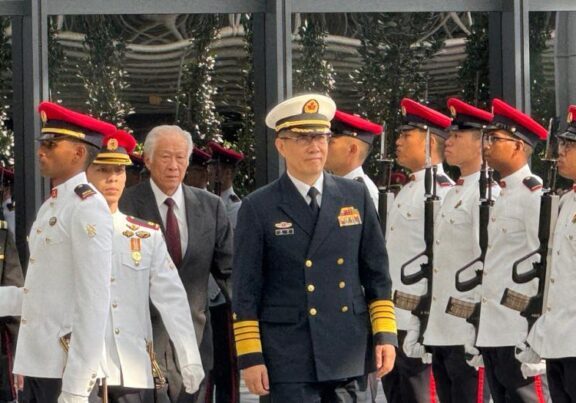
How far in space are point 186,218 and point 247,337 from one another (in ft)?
7.37

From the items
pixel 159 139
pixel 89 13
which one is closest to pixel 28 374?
pixel 159 139

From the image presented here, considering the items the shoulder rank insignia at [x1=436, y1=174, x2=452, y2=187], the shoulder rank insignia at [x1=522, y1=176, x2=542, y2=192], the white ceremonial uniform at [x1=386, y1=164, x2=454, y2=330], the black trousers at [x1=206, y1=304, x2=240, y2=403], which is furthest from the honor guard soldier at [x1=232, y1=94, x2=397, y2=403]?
the black trousers at [x1=206, y1=304, x2=240, y2=403]

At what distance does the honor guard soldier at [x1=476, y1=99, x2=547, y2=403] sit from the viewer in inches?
340

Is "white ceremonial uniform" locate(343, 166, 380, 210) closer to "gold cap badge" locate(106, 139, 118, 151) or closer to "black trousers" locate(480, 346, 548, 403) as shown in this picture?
"black trousers" locate(480, 346, 548, 403)

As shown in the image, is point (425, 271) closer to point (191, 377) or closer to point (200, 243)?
point (200, 243)

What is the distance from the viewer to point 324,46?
10.9 m

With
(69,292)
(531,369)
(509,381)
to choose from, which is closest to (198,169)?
(509,381)

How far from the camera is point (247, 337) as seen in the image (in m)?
6.87

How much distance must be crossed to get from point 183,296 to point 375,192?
8.13 feet

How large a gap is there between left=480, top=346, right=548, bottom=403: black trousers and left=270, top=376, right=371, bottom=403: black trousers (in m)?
1.75

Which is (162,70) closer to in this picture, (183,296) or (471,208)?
(471,208)

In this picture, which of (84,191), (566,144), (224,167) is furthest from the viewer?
(224,167)

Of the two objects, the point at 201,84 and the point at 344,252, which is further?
the point at 201,84

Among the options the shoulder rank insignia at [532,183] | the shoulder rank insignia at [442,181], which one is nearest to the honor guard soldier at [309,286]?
the shoulder rank insignia at [532,183]
